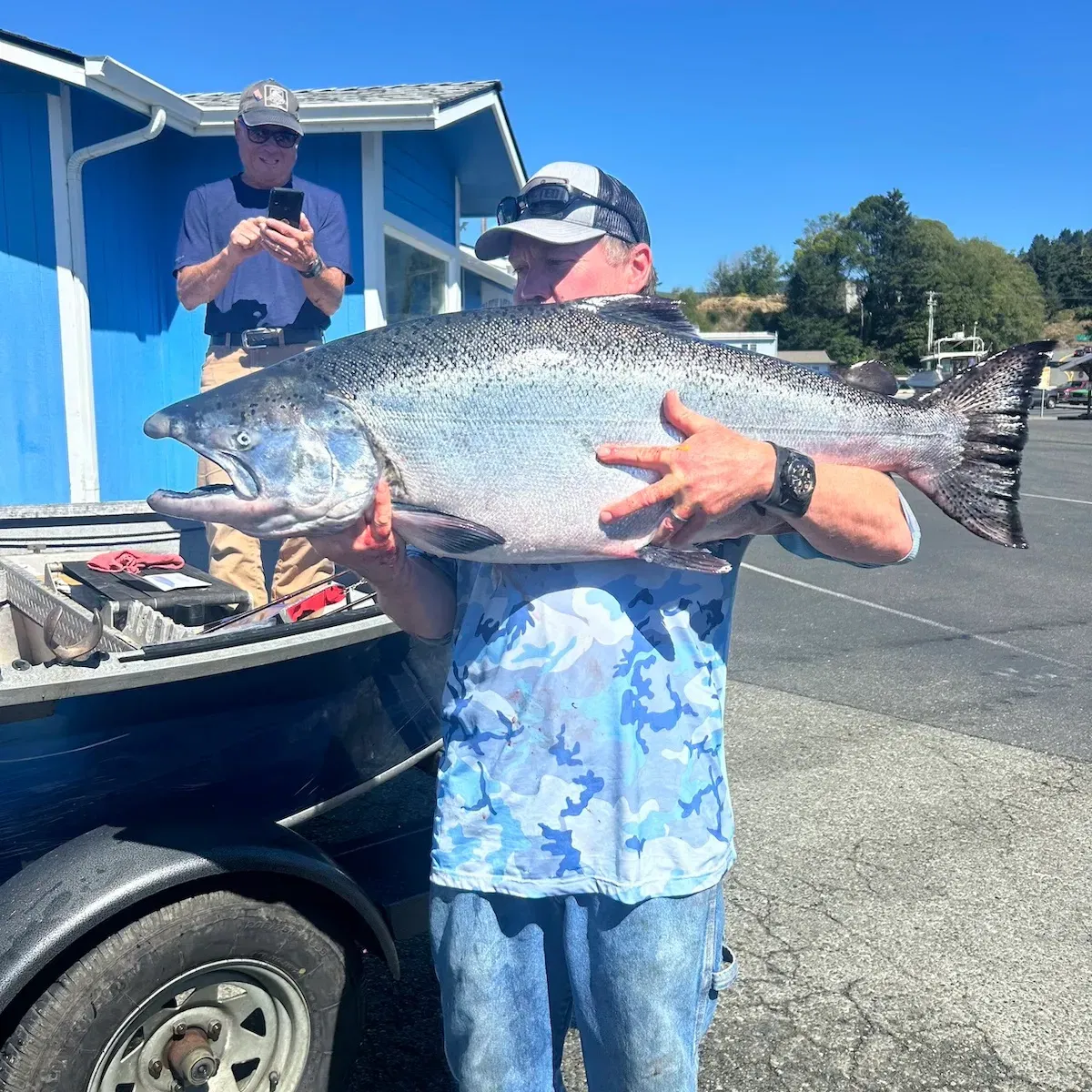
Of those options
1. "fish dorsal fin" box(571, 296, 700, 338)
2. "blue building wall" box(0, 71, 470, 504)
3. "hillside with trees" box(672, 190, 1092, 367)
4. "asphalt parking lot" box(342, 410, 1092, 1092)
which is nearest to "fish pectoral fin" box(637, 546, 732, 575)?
"fish dorsal fin" box(571, 296, 700, 338)

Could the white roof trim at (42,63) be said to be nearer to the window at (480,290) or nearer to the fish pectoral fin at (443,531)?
the fish pectoral fin at (443,531)

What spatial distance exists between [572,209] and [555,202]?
0.12ft

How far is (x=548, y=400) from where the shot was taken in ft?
5.43

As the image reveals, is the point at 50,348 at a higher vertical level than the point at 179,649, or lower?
higher

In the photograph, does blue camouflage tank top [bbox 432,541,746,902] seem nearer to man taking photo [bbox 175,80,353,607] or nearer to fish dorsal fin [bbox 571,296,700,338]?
fish dorsal fin [bbox 571,296,700,338]

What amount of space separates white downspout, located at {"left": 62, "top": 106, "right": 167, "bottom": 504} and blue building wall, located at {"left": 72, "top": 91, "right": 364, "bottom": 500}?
0.64 feet

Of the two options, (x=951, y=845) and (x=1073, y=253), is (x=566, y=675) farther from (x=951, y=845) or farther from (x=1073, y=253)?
(x=1073, y=253)

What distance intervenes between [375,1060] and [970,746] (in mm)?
3323

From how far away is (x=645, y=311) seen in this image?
A: 5.67 ft

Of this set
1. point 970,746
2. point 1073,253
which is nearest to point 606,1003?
point 970,746

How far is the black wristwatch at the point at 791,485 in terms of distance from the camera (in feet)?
5.24

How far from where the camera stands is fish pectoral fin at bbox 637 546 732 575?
1590mm

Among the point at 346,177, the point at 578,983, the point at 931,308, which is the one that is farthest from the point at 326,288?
the point at 931,308

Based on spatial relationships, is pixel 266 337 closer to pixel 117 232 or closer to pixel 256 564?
pixel 256 564
